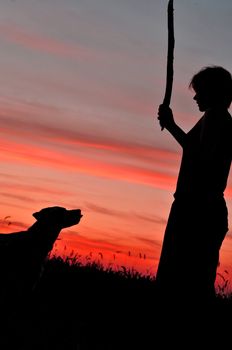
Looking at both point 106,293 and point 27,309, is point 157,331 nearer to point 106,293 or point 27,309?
point 27,309

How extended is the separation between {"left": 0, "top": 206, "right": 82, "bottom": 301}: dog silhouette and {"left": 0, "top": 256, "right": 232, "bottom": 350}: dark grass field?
21 cm

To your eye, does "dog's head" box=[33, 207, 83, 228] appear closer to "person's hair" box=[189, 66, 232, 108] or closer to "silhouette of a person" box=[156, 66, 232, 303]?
"silhouette of a person" box=[156, 66, 232, 303]

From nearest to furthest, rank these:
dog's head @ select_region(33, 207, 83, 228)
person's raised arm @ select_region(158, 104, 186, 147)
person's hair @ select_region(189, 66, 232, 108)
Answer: person's hair @ select_region(189, 66, 232, 108) → person's raised arm @ select_region(158, 104, 186, 147) → dog's head @ select_region(33, 207, 83, 228)

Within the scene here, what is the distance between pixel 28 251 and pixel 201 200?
2.89m

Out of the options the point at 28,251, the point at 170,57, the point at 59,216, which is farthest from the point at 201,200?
the point at 59,216

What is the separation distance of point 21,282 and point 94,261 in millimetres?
2605

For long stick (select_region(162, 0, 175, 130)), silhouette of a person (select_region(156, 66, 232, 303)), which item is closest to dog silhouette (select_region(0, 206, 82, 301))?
silhouette of a person (select_region(156, 66, 232, 303))

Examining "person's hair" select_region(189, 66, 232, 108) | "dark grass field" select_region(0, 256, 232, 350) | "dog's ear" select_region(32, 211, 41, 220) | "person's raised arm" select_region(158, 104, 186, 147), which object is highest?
"person's hair" select_region(189, 66, 232, 108)

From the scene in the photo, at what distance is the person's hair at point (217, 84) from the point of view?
5.36 m

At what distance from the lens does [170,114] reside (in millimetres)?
5582

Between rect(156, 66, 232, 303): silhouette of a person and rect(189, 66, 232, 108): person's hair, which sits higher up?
rect(189, 66, 232, 108): person's hair

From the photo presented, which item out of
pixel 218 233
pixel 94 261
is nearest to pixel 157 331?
pixel 218 233

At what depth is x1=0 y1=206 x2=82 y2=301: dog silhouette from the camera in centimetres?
694

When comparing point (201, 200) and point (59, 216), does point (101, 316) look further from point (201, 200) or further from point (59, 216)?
point (201, 200)
